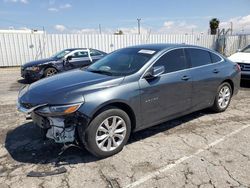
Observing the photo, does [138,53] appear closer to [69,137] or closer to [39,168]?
[69,137]

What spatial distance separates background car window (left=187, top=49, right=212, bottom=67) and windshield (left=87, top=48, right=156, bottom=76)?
0.93 metres

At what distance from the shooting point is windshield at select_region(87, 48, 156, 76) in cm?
390

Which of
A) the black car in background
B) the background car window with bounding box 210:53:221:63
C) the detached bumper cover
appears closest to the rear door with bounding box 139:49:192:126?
the background car window with bounding box 210:53:221:63

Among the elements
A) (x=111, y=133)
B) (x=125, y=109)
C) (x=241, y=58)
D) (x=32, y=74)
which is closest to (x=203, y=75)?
(x=125, y=109)

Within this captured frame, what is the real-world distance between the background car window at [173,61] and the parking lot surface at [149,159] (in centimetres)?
114

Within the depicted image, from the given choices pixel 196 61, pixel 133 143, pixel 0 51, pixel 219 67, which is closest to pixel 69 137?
pixel 133 143

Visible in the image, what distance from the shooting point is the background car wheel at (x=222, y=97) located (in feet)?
17.2

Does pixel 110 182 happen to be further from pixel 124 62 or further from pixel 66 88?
pixel 124 62

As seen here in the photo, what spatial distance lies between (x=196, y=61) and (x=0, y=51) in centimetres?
1399

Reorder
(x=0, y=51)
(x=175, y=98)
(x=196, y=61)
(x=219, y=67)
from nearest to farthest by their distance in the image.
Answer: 1. (x=175, y=98)
2. (x=196, y=61)
3. (x=219, y=67)
4. (x=0, y=51)

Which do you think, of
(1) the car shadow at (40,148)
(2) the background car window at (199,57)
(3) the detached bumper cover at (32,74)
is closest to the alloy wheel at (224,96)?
(2) the background car window at (199,57)

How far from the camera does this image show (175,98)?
422 centimetres

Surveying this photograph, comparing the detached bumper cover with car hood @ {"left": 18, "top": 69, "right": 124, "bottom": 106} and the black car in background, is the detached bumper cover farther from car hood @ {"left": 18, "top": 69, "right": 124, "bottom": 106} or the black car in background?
car hood @ {"left": 18, "top": 69, "right": 124, "bottom": 106}

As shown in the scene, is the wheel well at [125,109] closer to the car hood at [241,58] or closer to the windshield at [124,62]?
the windshield at [124,62]
